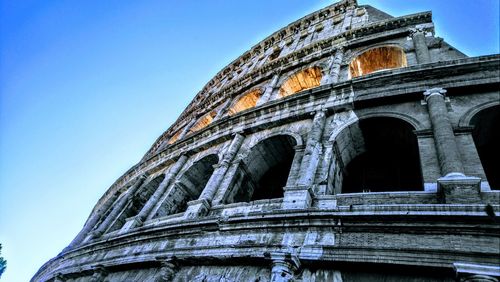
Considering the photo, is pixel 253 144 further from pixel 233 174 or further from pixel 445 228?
pixel 445 228

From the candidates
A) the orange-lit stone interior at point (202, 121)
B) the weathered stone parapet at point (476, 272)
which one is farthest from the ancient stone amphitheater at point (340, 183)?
the orange-lit stone interior at point (202, 121)

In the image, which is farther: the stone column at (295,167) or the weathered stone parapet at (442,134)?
the stone column at (295,167)

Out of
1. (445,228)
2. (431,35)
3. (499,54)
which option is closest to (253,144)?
(445,228)

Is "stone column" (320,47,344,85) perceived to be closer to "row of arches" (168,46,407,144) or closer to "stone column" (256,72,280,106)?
"row of arches" (168,46,407,144)

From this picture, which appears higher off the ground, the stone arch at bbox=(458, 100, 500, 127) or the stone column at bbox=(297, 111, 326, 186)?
the stone arch at bbox=(458, 100, 500, 127)

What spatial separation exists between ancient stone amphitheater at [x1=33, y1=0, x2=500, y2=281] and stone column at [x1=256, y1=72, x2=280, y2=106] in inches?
3.9

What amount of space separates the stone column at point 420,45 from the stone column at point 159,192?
8.03 metres

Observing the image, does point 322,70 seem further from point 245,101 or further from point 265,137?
point 265,137

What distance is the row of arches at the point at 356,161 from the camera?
21.4 ft

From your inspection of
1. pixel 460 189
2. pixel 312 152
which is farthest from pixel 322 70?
pixel 460 189

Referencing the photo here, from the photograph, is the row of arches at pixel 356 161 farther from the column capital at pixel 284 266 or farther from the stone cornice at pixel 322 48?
the stone cornice at pixel 322 48

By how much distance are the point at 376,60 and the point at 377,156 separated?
5062mm

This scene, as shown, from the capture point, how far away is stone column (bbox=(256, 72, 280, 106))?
10.9m

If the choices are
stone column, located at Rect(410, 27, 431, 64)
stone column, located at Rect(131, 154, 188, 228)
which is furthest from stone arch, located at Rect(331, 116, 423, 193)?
stone column, located at Rect(131, 154, 188, 228)
